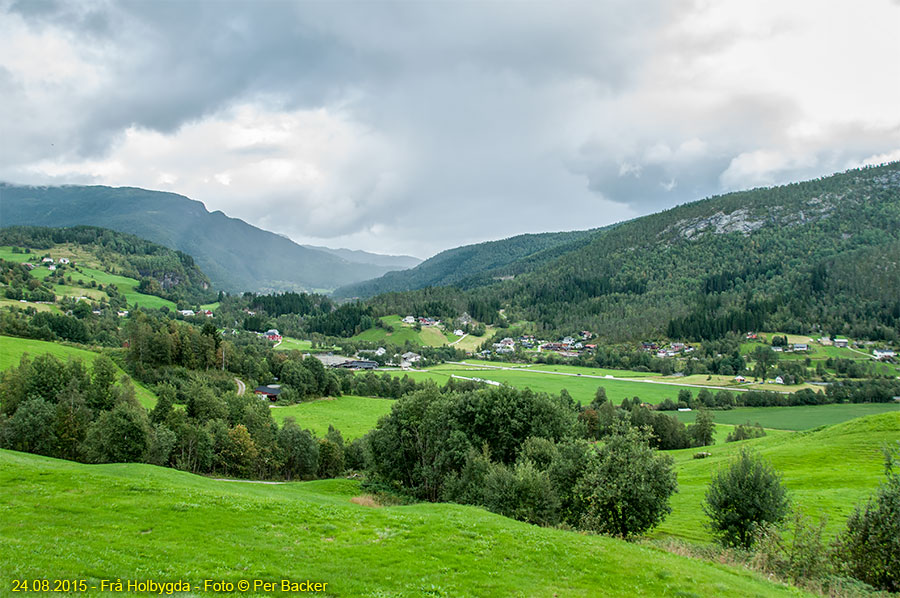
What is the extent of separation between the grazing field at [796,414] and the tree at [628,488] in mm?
76030

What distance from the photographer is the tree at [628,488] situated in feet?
85.2

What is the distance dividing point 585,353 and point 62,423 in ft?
578

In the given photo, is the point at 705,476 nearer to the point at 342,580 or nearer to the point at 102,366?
the point at 342,580

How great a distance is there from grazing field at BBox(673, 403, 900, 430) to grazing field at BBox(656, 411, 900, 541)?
3693cm

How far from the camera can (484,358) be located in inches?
7781

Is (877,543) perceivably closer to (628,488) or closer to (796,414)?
(628,488)

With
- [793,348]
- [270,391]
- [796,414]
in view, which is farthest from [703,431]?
[793,348]

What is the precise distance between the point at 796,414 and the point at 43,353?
15071 cm

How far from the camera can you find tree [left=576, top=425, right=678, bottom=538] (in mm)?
25969

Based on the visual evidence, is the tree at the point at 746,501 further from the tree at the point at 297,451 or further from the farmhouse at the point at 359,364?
the farmhouse at the point at 359,364

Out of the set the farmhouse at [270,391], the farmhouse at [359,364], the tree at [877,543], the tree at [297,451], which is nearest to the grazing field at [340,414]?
the farmhouse at [270,391]

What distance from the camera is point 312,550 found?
18328 mm

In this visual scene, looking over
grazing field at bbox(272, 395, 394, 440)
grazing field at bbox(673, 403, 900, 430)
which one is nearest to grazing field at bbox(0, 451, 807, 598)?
grazing field at bbox(272, 395, 394, 440)

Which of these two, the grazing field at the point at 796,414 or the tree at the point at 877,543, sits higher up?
the tree at the point at 877,543
